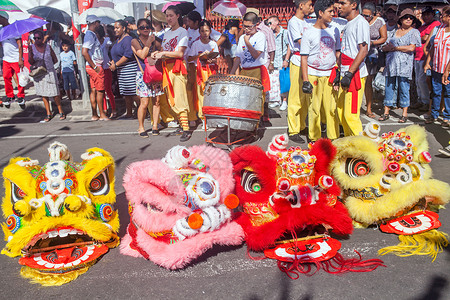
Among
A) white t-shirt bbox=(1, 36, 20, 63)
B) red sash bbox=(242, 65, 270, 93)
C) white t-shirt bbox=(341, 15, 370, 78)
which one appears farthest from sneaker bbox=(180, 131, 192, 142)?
white t-shirt bbox=(1, 36, 20, 63)

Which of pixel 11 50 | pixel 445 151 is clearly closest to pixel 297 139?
pixel 445 151

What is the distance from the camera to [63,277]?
2.77m

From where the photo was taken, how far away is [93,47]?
770 cm

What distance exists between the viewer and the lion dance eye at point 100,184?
3.10 metres

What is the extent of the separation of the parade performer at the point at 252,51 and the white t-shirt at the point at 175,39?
0.98m

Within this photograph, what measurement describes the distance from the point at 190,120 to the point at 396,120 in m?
3.89

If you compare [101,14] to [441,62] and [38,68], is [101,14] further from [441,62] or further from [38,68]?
[441,62]

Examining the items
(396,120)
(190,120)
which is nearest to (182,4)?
(190,120)

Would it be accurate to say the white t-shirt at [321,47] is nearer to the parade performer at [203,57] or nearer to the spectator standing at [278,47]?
the parade performer at [203,57]

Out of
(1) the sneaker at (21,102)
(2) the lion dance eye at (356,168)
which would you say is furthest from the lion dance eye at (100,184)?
(1) the sneaker at (21,102)

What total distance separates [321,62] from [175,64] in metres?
2.27

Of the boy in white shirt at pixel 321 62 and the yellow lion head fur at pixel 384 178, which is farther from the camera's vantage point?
the boy in white shirt at pixel 321 62

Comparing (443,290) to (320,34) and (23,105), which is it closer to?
(320,34)

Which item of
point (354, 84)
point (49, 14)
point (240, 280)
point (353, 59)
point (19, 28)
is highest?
point (49, 14)
